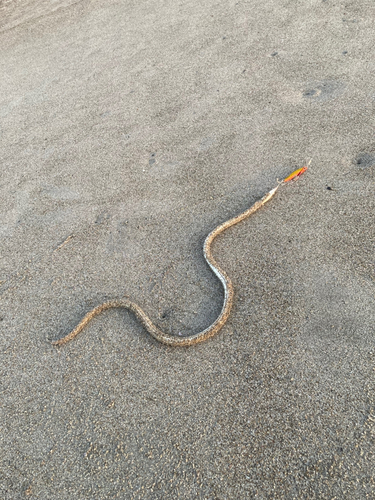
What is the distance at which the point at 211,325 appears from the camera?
145 inches

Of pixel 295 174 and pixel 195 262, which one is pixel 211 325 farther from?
pixel 295 174

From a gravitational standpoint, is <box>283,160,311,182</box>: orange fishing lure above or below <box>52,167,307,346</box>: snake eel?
below

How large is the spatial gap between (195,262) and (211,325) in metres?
0.88

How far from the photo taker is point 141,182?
17.7ft

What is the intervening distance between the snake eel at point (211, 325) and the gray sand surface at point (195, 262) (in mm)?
74

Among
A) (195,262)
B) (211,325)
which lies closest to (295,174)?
(195,262)

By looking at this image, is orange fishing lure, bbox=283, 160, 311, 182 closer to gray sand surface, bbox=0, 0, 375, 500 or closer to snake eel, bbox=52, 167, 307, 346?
gray sand surface, bbox=0, 0, 375, 500

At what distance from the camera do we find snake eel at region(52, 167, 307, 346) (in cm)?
364

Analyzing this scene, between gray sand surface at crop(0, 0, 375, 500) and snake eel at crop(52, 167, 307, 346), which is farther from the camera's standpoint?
snake eel at crop(52, 167, 307, 346)

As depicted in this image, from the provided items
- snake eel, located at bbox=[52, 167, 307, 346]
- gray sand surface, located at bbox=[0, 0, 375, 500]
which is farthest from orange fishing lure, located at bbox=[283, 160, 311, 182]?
snake eel, located at bbox=[52, 167, 307, 346]

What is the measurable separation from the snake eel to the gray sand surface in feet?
0.24

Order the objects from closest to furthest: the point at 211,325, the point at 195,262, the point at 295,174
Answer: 1. the point at 211,325
2. the point at 195,262
3. the point at 295,174

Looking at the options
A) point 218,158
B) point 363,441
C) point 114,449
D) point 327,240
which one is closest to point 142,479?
point 114,449

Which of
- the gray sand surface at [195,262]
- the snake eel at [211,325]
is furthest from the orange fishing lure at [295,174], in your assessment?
the snake eel at [211,325]
